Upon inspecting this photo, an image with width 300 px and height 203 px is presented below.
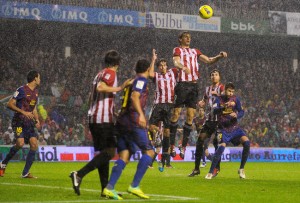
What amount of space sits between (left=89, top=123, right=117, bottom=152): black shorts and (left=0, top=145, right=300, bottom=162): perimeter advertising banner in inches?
637

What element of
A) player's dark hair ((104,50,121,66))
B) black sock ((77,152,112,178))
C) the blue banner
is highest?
the blue banner

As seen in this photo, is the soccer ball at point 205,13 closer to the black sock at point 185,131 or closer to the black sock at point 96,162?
the black sock at point 185,131

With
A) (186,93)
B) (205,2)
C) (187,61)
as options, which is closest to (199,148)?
(186,93)

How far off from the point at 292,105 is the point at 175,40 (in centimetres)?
754

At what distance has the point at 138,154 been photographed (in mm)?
29172

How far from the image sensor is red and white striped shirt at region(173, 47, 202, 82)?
1631 centimetres

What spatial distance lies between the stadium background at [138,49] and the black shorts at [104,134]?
1994cm

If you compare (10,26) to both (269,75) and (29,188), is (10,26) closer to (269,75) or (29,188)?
(269,75)

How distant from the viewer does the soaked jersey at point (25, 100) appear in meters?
15.9

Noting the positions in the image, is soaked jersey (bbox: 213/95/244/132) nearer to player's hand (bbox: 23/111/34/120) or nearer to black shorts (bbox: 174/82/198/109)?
black shorts (bbox: 174/82/198/109)

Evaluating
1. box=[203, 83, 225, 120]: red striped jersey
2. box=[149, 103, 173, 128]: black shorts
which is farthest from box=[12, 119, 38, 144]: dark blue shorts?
box=[203, 83, 225, 120]: red striped jersey

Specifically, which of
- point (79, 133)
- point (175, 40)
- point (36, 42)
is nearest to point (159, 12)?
point (175, 40)

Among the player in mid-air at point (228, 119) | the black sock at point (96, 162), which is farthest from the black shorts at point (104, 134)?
the player in mid-air at point (228, 119)

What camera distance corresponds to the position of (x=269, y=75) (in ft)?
141
